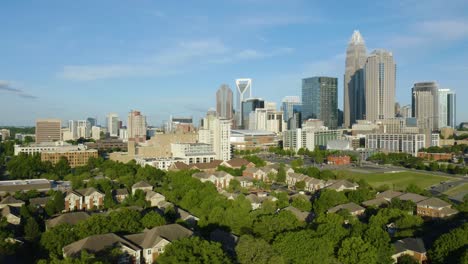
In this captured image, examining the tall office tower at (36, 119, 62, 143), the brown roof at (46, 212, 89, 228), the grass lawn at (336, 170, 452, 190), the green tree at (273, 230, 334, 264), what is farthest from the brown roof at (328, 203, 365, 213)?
the tall office tower at (36, 119, 62, 143)

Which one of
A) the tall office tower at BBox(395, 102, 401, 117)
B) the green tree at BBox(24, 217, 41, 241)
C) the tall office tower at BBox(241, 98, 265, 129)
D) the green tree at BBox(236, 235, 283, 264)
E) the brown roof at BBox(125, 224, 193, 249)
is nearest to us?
the green tree at BBox(236, 235, 283, 264)

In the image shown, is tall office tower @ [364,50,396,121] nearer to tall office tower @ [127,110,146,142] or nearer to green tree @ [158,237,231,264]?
tall office tower @ [127,110,146,142]

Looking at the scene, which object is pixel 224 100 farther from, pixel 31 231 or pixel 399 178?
pixel 31 231

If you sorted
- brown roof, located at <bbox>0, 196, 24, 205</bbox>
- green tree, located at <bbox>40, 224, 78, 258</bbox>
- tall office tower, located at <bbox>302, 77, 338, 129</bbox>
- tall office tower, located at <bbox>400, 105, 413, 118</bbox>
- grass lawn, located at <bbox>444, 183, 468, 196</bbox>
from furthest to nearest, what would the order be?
tall office tower, located at <bbox>400, 105, 413, 118</bbox> < tall office tower, located at <bbox>302, 77, 338, 129</bbox> < grass lawn, located at <bbox>444, 183, 468, 196</bbox> < brown roof, located at <bbox>0, 196, 24, 205</bbox> < green tree, located at <bbox>40, 224, 78, 258</bbox>

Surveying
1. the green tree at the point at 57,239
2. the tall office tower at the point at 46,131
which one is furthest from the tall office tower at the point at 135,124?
the green tree at the point at 57,239

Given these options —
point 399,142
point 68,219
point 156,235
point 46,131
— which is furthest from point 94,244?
point 46,131
